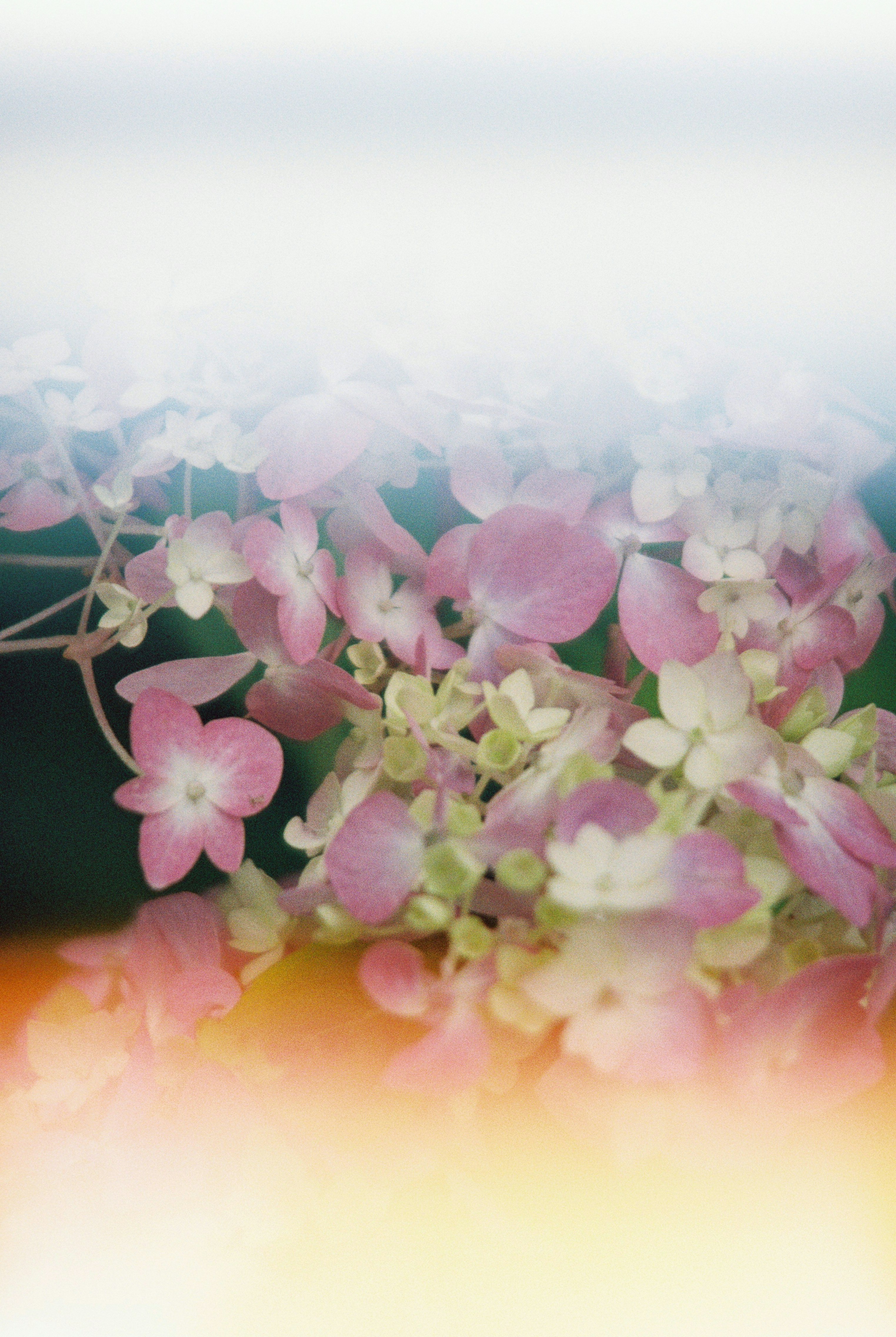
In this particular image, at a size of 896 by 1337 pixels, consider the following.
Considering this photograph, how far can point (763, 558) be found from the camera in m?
0.27

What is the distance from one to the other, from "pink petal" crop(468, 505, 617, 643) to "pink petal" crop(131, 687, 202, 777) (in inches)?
3.4

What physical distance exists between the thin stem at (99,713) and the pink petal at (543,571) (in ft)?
0.36

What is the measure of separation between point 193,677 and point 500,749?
10cm

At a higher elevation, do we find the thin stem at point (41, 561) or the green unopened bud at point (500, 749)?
the green unopened bud at point (500, 749)

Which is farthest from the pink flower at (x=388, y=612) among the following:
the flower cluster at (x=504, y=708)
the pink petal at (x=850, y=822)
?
the pink petal at (x=850, y=822)

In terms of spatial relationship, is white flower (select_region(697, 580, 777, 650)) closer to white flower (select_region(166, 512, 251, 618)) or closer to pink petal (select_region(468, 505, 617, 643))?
pink petal (select_region(468, 505, 617, 643))

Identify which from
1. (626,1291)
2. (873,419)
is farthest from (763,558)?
(626,1291)

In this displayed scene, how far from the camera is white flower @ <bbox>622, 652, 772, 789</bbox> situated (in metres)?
0.21

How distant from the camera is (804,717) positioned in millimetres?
237

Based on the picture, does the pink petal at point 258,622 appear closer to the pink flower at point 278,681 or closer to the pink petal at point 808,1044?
the pink flower at point 278,681

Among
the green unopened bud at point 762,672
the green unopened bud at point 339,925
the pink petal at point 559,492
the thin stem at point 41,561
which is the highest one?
the pink petal at point 559,492

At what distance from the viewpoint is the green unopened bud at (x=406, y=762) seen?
0.74ft

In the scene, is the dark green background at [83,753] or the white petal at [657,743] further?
the dark green background at [83,753]

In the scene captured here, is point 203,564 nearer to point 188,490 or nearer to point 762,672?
point 188,490
